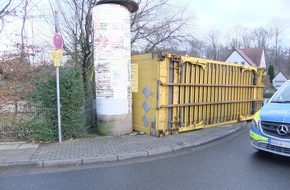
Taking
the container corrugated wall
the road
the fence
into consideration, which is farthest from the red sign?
the road

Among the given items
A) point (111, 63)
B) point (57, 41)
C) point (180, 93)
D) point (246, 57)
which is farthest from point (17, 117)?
point (246, 57)

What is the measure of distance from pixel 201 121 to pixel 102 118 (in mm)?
3367

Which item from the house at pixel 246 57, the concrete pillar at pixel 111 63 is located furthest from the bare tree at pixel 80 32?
the house at pixel 246 57

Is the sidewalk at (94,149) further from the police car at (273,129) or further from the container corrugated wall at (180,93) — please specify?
the police car at (273,129)

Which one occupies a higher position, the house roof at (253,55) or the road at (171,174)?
the house roof at (253,55)

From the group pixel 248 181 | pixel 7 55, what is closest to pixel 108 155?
pixel 248 181

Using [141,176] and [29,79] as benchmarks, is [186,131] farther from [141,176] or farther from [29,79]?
[29,79]

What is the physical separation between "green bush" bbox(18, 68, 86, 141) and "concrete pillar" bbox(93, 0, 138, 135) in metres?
0.70

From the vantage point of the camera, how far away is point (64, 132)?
7.30 m

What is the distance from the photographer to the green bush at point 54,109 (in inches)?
279

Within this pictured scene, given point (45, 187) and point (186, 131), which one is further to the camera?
point (186, 131)

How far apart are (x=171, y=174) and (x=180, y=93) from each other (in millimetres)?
3511

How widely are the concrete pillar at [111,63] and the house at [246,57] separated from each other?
156 feet

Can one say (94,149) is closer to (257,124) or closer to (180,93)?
(180,93)
